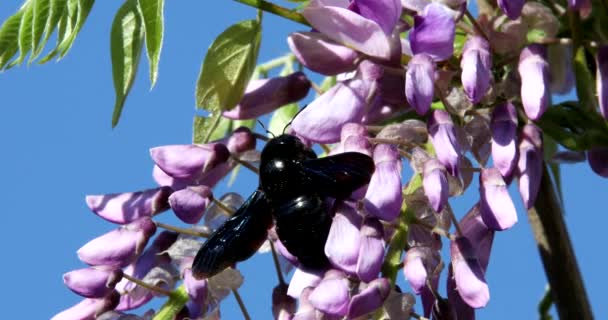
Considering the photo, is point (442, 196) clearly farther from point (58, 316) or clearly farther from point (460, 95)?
point (58, 316)

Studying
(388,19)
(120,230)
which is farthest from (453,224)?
(120,230)

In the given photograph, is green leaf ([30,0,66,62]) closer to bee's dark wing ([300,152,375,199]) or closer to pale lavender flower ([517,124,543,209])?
bee's dark wing ([300,152,375,199])

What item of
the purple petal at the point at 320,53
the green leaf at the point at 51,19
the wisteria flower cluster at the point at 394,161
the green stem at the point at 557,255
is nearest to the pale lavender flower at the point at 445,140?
the wisteria flower cluster at the point at 394,161

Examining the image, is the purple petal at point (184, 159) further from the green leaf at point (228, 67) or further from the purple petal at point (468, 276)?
the purple petal at point (468, 276)

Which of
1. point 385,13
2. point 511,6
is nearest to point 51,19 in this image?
point 385,13

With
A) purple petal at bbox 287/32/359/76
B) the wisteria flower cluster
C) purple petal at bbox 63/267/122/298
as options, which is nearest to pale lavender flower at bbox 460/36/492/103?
the wisteria flower cluster
